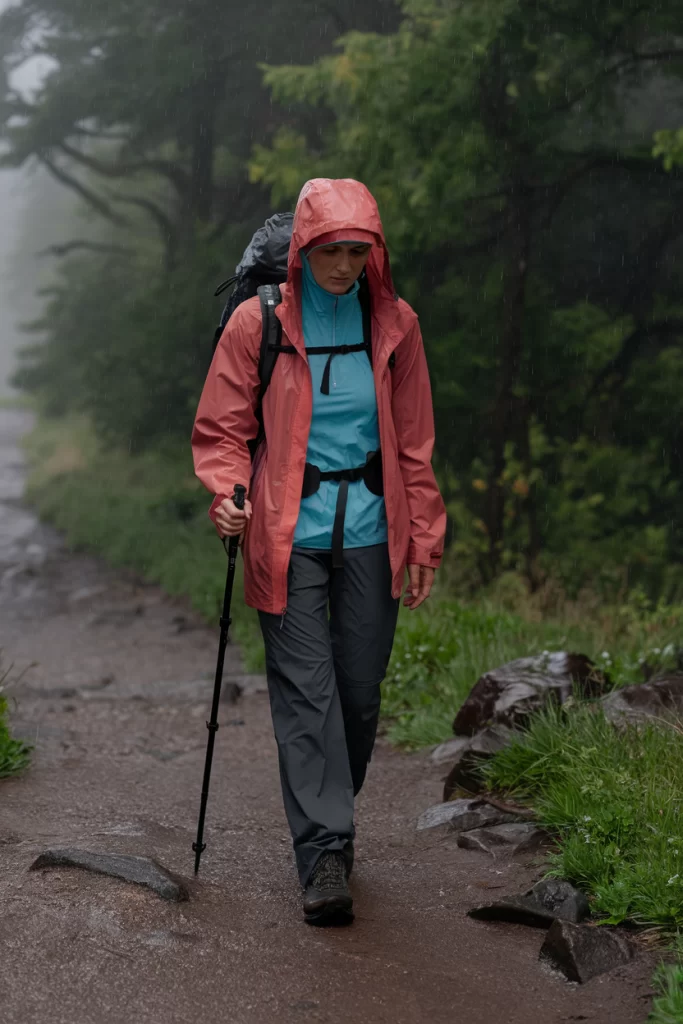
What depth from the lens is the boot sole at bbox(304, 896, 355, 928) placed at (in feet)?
13.4

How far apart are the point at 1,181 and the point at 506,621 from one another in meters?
142

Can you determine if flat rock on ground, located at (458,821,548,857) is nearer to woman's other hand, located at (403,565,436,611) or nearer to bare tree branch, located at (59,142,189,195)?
woman's other hand, located at (403,565,436,611)

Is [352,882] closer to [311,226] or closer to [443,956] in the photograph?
[443,956]

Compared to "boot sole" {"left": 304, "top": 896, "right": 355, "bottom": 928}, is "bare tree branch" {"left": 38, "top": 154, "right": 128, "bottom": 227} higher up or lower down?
higher up

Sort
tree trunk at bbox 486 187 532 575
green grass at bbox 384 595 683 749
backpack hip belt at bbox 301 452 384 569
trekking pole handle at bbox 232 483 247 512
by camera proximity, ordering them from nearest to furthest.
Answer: trekking pole handle at bbox 232 483 247 512
backpack hip belt at bbox 301 452 384 569
green grass at bbox 384 595 683 749
tree trunk at bbox 486 187 532 575

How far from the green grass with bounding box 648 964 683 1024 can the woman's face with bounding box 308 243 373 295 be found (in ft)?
7.81

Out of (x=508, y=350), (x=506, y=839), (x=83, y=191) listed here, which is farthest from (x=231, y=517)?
(x=83, y=191)

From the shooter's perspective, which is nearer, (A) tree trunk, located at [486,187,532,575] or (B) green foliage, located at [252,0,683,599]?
(B) green foliage, located at [252,0,683,599]

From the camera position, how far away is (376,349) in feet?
14.2

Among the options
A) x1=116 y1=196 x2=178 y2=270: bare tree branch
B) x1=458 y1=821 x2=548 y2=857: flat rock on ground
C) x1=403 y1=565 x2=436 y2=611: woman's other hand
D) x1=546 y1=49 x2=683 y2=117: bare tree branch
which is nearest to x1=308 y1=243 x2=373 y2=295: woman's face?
x1=403 y1=565 x2=436 y2=611: woman's other hand

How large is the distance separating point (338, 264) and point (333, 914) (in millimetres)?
2176

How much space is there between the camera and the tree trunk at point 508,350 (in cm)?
1255

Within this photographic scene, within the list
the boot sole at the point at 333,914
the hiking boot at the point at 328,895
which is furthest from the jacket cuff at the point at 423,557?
the boot sole at the point at 333,914

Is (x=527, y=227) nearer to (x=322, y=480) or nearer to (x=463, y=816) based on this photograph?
(x=463, y=816)
